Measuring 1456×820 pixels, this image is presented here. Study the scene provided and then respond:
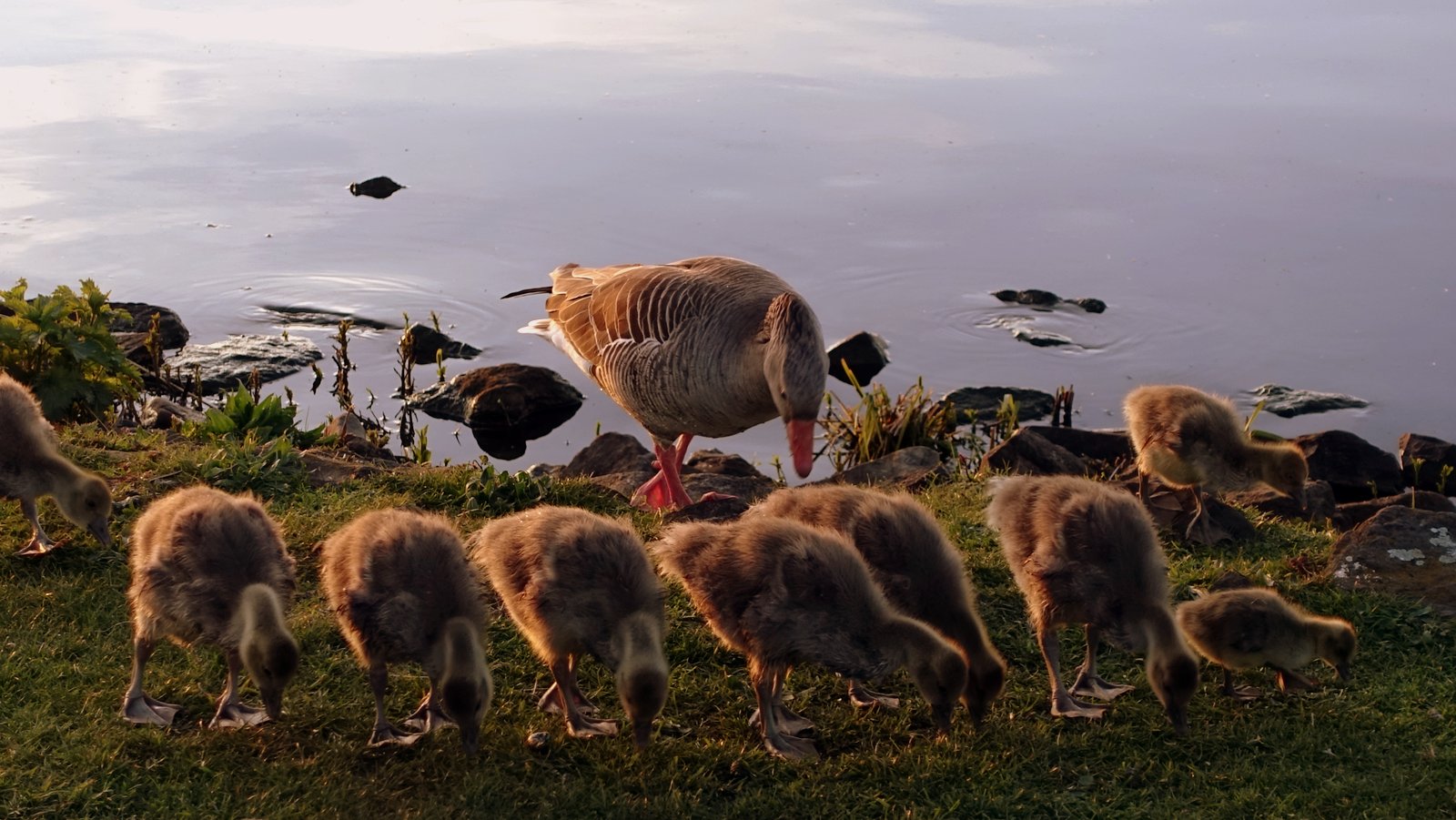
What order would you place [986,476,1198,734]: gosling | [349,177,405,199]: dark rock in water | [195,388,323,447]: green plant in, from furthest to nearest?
[349,177,405,199]: dark rock in water < [195,388,323,447]: green plant < [986,476,1198,734]: gosling

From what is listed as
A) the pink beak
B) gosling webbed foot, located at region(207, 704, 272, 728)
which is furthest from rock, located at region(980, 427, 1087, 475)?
gosling webbed foot, located at region(207, 704, 272, 728)

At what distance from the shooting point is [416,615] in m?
5.18

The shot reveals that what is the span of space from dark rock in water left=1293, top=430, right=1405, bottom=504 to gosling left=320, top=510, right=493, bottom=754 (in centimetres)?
702

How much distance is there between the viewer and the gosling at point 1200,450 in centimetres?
743

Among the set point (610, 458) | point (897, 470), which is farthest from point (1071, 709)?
point (610, 458)

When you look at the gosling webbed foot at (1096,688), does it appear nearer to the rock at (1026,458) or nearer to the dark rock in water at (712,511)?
the dark rock in water at (712,511)

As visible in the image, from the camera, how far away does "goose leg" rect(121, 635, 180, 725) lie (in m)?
5.31

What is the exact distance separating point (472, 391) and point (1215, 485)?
585cm

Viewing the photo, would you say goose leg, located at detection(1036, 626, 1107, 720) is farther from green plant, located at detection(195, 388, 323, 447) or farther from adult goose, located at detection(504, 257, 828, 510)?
green plant, located at detection(195, 388, 323, 447)

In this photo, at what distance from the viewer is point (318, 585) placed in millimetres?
6762

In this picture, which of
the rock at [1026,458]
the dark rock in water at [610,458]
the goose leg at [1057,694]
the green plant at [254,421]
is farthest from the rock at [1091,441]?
the green plant at [254,421]

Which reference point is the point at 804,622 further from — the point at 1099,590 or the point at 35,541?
the point at 35,541

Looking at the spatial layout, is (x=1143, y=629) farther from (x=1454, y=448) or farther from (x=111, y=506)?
(x=1454, y=448)

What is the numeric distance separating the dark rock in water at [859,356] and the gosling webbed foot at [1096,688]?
577cm
